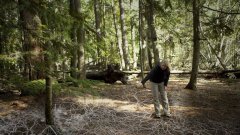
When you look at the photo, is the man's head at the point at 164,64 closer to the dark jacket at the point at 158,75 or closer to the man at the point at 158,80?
the man at the point at 158,80

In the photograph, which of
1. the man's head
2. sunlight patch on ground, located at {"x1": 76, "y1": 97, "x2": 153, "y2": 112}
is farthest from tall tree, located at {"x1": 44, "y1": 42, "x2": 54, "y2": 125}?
the man's head

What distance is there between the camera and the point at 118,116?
856cm

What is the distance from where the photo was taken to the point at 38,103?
8406mm

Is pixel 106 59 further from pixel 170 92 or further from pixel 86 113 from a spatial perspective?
pixel 86 113

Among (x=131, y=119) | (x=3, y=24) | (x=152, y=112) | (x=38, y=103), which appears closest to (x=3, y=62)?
(x=3, y=24)

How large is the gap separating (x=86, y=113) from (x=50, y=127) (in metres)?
1.86

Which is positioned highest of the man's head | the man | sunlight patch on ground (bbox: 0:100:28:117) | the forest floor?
the man's head

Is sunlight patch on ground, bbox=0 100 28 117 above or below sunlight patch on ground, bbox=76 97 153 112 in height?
above

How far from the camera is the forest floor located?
7.23m

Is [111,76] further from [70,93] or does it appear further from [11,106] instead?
[70,93]

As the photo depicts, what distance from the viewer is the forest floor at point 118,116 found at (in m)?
7.23

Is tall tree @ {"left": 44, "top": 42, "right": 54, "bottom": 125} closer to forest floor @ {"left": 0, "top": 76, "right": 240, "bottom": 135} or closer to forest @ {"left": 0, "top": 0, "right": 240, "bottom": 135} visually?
forest @ {"left": 0, "top": 0, "right": 240, "bottom": 135}

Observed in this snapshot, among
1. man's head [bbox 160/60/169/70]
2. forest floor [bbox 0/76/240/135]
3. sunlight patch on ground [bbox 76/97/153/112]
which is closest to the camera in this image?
forest floor [bbox 0/76/240/135]

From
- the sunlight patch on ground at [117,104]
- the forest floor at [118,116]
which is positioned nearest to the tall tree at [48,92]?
the forest floor at [118,116]
